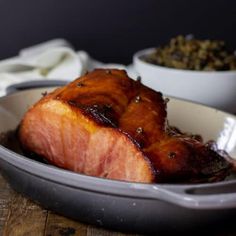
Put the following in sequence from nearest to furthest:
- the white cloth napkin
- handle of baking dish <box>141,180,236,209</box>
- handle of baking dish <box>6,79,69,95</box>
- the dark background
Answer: handle of baking dish <box>141,180,236,209</box>, handle of baking dish <box>6,79,69,95</box>, the white cloth napkin, the dark background

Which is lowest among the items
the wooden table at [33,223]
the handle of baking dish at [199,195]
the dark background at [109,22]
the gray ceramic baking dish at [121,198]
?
the dark background at [109,22]

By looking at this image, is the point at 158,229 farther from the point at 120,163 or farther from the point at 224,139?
the point at 224,139

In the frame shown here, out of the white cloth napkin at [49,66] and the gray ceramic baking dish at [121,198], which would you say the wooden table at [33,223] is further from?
the white cloth napkin at [49,66]

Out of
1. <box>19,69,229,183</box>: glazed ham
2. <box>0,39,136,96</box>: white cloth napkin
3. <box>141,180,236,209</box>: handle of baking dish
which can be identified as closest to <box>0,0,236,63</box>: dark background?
<box>0,39,136,96</box>: white cloth napkin

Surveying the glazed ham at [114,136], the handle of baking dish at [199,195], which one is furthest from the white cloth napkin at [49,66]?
the handle of baking dish at [199,195]

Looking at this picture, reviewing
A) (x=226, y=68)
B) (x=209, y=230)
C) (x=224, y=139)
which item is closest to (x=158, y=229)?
(x=209, y=230)

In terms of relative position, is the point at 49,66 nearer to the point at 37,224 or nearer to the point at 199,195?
the point at 37,224

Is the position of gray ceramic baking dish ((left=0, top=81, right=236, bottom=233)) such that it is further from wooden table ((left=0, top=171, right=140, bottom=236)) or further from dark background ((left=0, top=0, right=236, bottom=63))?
dark background ((left=0, top=0, right=236, bottom=63))
